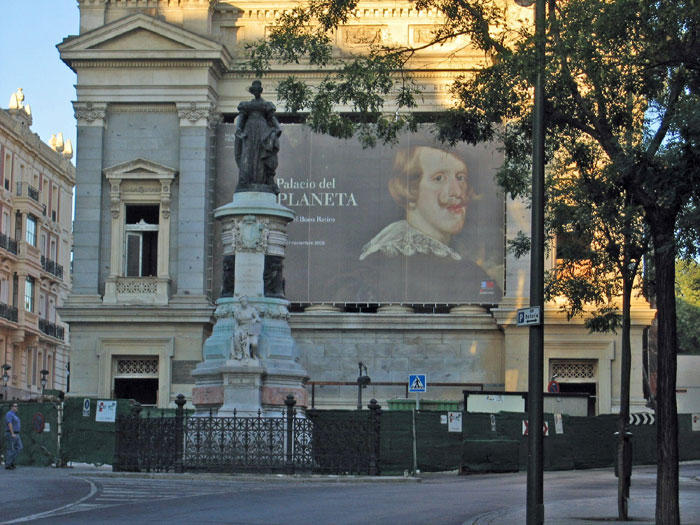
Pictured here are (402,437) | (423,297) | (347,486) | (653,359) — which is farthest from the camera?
(653,359)

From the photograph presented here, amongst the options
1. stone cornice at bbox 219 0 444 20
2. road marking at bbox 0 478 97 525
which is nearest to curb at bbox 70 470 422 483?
road marking at bbox 0 478 97 525

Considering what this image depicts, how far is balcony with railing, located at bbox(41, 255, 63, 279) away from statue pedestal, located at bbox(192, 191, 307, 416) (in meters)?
58.7

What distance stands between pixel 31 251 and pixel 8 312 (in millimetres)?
5549

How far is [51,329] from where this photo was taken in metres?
90.4

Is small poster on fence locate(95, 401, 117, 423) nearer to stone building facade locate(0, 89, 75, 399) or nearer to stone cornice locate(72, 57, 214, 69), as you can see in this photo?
stone cornice locate(72, 57, 214, 69)

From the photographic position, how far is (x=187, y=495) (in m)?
24.1

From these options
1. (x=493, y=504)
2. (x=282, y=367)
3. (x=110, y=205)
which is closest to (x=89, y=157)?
(x=110, y=205)

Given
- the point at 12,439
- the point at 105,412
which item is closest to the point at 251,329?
the point at 12,439

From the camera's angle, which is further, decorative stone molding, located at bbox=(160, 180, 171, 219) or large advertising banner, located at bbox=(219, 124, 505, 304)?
decorative stone molding, located at bbox=(160, 180, 171, 219)

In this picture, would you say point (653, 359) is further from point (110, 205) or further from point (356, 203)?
point (110, 205)

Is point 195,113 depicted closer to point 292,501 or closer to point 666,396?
point 292,501

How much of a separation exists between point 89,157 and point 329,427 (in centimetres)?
2774

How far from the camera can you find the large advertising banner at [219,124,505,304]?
177ft

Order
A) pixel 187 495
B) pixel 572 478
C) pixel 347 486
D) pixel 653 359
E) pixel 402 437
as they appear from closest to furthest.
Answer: pixel 187 495, pixel 347 486, pixel 572 478, pixel 402 437, pixel 653 359
